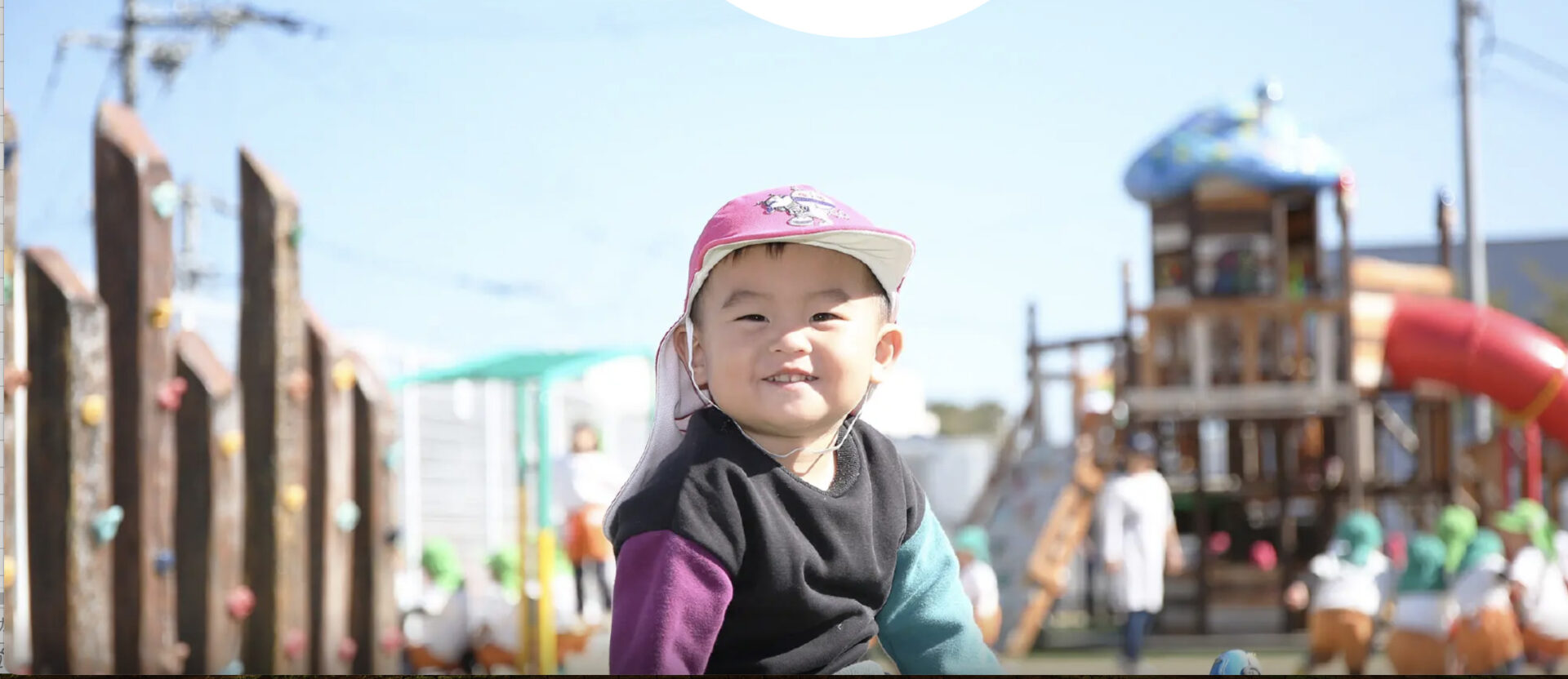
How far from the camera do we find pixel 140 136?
5371 mm

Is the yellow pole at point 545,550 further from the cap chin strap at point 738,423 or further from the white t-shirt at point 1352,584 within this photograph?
the cap chin strap at point 738,423

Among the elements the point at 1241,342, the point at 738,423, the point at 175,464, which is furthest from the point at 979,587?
the point at 738,423

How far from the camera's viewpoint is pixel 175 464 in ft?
18.8

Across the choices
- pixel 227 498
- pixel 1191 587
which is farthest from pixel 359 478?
pixel 1191 587

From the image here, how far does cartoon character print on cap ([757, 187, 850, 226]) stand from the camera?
1.87 meters

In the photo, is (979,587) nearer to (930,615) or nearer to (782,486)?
(930,615)

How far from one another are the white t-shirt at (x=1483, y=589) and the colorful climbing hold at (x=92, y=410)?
5.05 metres

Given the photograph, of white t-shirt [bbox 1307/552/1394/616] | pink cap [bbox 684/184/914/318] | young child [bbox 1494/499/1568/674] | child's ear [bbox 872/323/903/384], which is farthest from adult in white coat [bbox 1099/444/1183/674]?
pink cap [bbox 684/184/914/318]

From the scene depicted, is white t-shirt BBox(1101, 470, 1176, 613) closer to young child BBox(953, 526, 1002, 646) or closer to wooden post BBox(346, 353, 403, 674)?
young child BBox(953, 526, 1002, 646)

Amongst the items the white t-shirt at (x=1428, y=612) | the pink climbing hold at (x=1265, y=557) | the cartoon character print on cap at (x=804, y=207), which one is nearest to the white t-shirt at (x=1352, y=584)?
the white t-shirt at (x=1428, y=612)

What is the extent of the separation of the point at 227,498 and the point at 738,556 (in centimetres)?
444

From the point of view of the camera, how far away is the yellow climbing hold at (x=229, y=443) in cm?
568

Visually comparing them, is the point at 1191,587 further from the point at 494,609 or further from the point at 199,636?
the point at 199,636

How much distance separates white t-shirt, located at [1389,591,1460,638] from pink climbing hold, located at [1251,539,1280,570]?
12.1 feet
